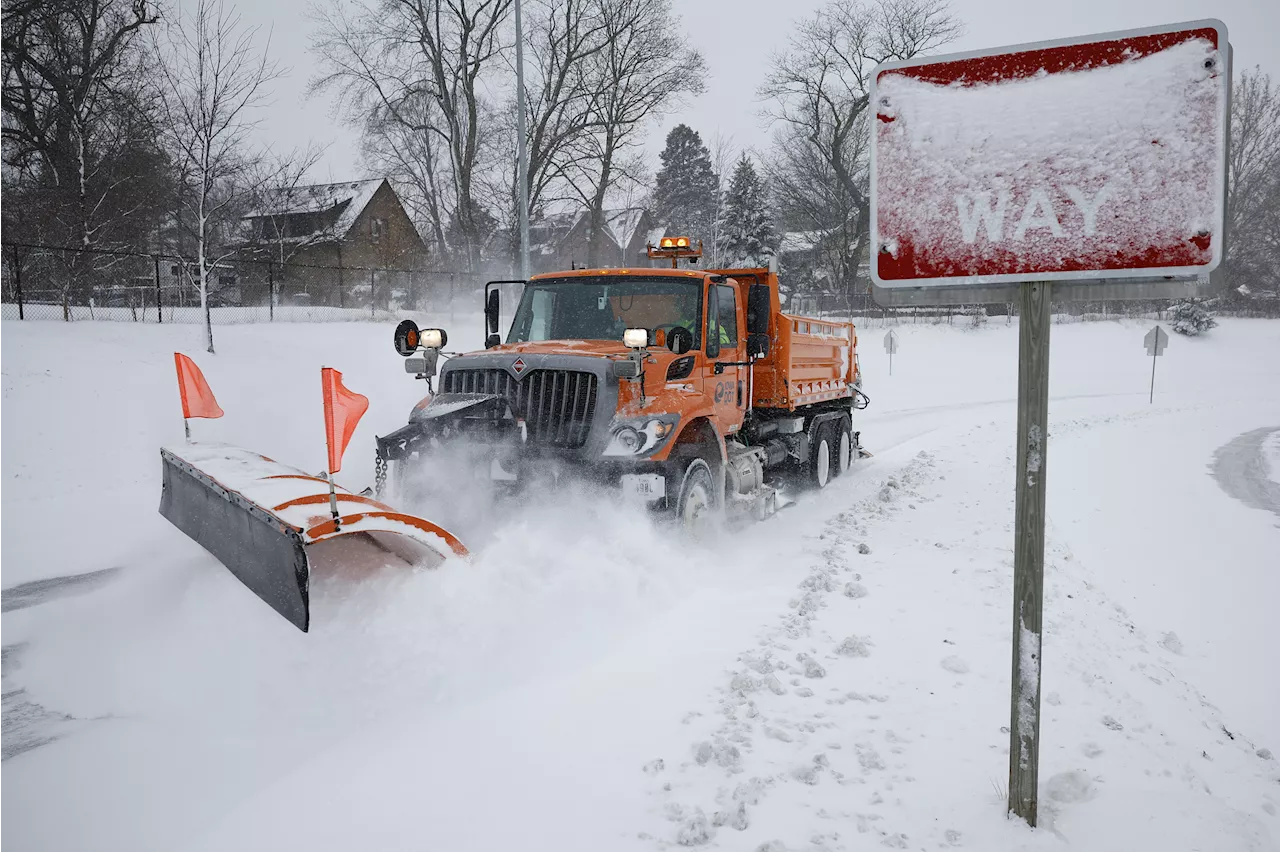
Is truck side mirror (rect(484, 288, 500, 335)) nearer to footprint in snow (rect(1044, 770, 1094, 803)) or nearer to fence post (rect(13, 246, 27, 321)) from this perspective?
footprint in snow (rect(1044, 770, 1094, 803))

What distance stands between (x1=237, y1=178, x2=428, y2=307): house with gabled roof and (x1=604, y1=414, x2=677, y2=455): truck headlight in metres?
21.5

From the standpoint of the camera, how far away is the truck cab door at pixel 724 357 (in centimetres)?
696

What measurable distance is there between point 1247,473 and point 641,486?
11.4 meters

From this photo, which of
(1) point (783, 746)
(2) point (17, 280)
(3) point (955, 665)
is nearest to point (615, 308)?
(3) point (955, 665)

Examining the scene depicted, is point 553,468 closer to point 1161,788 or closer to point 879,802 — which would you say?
point 879,802

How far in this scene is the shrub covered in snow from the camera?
131 ft

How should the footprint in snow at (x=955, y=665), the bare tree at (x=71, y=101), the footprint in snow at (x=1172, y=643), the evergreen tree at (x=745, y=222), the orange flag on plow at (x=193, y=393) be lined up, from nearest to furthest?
the footprint in snow at (x=955, y=665)
the footprint in snow at (x=1172, y=643)
the orange flag on plow at (x=193, y=393)
the bare tree at (x=71, y=101)
the evergreen tree at (x=745, y=222)

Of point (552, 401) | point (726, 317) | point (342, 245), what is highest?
point (342, 245)

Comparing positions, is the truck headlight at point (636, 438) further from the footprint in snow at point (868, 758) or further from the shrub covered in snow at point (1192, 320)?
the shrub covered in snow at point (1192, 320)

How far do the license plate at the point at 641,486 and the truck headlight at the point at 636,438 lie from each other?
6.9 inches

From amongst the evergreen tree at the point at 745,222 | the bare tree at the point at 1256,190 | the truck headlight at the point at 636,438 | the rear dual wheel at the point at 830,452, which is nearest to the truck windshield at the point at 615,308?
the truck headlight at the point at 636,438

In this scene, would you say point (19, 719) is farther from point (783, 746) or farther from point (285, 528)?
point (783, 746)

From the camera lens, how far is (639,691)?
4035 mm

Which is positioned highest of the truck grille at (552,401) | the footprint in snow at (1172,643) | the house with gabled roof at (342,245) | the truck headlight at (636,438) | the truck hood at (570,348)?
the house with gabled roof at (342,245)
